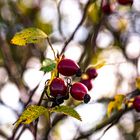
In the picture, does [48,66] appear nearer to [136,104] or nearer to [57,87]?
[57,87]

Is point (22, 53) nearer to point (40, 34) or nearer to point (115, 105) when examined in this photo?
point (115, 105)

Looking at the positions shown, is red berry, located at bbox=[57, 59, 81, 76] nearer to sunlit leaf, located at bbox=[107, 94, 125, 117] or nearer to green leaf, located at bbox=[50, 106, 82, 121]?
green leaf, located at bbox=[50, 106, 82, 121]

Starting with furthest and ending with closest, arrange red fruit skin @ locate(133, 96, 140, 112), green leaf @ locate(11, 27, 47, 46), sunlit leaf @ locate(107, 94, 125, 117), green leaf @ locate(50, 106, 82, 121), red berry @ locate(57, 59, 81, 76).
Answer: sunlit leaf @ locate(107, 94, 125, 117) → red fruit skin @ locate(133, 96, 140, 112) → green leaf @ locate(11, 27, 47, 46) → red berry @ locate(57, 59, 81, 76) → green leaf @ locate(50, 106, 82, 121)

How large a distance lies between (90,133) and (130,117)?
193 cm

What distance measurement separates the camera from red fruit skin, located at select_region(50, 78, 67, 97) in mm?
1753

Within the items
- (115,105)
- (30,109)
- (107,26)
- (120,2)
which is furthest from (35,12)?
(30,109)

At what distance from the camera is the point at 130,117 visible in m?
4.46

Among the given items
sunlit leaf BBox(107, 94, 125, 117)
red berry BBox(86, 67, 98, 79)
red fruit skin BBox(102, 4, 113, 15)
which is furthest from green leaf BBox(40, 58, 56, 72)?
red fruit skin BBox(102, 4, 113, 15)

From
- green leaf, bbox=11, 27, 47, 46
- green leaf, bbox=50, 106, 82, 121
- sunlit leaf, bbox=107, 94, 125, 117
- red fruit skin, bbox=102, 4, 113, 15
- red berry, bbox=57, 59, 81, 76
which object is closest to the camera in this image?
green leaf, bbox=50, 106, 82, 121

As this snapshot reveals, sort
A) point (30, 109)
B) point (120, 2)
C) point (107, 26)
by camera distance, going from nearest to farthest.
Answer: point (30, 109), point (120, 2), point (107, 26)

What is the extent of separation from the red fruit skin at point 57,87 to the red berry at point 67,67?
57 mm

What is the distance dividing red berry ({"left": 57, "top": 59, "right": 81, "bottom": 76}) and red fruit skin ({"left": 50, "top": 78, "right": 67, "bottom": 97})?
57mm

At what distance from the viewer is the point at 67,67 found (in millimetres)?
1839

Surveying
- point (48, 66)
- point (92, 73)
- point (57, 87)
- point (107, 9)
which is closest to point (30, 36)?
point (48, 66)
